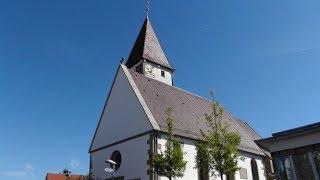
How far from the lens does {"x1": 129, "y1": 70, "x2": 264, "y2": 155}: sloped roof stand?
2418 centimetres

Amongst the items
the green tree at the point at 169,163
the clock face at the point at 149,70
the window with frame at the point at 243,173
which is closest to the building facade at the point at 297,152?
the green tree at the point at 169,163

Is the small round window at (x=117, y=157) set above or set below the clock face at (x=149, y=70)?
below

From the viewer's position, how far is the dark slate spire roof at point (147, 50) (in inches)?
1362

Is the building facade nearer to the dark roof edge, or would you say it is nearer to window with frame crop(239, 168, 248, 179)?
the dark roof edge

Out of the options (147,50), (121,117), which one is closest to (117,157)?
(121,117)

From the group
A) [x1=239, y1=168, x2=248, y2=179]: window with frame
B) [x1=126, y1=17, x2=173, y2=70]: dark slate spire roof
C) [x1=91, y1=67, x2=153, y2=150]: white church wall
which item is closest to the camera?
[x1=91, y1=67, x2=153, y2=150]: white church wall

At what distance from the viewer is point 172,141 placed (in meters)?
20.7

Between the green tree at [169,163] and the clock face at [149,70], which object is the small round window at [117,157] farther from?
the clock face at [149,70]

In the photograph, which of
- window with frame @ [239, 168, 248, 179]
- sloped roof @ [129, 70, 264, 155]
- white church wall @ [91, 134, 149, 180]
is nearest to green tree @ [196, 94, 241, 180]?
sloped roof @ [129, 70, 264, 155]

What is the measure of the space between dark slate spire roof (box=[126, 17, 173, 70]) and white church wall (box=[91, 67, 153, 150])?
8214 millimetres

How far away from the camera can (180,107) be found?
27.4 metres

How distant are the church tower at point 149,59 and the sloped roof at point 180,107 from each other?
13.8 feet

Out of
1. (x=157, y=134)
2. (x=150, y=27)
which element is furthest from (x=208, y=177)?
(x=150, y=27)

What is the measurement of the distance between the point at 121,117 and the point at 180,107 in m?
5.23
